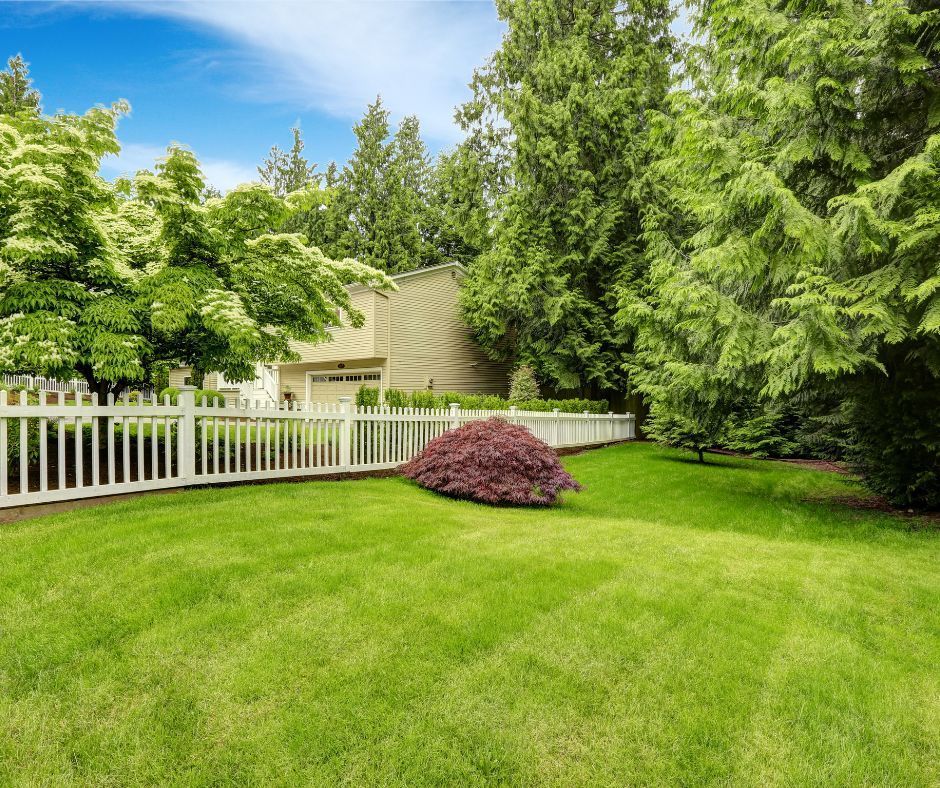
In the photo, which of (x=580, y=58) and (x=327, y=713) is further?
(x=580, y=58)

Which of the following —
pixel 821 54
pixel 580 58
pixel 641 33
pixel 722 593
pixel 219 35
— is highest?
pixel 641 33

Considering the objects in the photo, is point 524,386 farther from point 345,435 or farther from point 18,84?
point 18,84

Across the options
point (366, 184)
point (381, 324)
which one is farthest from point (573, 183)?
point (366, 184)

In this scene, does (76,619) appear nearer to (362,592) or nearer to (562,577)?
(362,592)

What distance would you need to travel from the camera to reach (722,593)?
3885 mm

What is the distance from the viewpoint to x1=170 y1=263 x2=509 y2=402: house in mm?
17625

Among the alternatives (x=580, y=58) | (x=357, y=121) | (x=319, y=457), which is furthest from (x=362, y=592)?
(x=357, y=121)

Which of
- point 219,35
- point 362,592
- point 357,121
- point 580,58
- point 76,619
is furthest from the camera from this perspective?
point 357,121

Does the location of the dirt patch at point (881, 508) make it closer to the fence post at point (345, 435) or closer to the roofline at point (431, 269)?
the fence post at point (345, 435)

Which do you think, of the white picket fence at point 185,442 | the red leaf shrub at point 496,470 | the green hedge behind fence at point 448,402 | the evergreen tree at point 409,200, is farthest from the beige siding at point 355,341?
the red leaf shrub at point 496,470

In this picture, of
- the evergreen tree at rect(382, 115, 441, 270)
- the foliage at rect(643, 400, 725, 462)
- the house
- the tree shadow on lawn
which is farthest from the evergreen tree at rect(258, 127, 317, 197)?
the tree shadow on lawn

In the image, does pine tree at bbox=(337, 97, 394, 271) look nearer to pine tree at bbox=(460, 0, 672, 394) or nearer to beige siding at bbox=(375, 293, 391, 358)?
beige siding at bbox=(375, 293, 391, 358)

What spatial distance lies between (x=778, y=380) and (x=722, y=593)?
4403 mm

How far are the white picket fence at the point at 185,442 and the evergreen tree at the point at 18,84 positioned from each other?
69.6 ft
